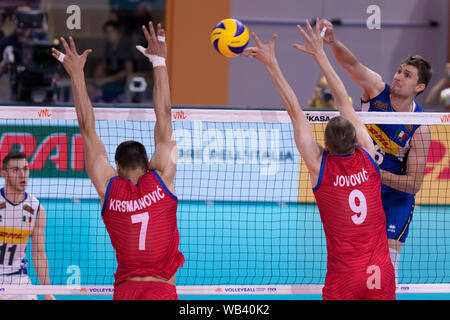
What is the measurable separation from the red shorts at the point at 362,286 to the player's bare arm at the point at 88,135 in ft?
6.40

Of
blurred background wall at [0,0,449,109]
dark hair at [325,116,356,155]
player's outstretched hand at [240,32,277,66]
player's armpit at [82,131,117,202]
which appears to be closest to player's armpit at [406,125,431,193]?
dark hair at [325,116,356,155]

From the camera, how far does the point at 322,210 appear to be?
18.0ft

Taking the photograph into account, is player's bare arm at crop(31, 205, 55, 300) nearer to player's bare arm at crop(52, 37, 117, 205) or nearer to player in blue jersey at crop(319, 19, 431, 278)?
player's bare arm at crop(52, 37, 117, 205)

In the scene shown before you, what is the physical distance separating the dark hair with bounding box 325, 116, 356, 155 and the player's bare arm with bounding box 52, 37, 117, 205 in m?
1.74

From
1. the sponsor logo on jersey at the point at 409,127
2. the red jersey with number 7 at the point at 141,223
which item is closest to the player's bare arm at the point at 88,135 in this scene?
Result: the red jersey with number 7 at the point at 141,223

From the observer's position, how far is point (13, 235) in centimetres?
710

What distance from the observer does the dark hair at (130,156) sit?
5.30 meters

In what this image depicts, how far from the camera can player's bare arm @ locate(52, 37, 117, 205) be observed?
212 inches

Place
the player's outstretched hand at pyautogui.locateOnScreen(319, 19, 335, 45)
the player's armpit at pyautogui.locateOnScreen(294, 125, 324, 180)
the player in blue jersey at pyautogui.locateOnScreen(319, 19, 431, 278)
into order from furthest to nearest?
the player in blue jersey at pyautogui.locateOnScreen(319, 19, 431, 278) → the player's outstretched hand at pyautogui.locateOnScreen(319, 19, 335, 45) → the player's armpit at pyautogui.locateOnScreen(294, 125, 324, 180)

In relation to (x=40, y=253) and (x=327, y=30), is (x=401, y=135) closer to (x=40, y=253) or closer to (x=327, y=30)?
(x=327, y=30)

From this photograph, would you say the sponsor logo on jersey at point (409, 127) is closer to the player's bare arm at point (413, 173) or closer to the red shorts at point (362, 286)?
the player's bare arm at point (413, 173)

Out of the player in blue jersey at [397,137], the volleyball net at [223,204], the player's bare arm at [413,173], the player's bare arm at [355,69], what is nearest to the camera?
the player's bare arm at [355,69]

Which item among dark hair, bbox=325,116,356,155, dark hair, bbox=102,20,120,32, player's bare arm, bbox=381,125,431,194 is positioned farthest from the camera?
dark hair, bbox=102,20,120,32
